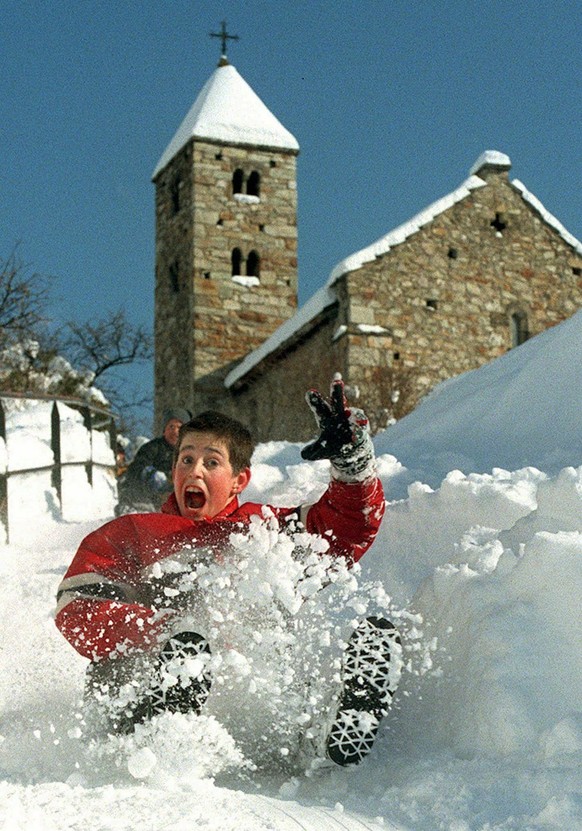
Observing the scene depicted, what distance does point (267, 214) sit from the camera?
2369 cm

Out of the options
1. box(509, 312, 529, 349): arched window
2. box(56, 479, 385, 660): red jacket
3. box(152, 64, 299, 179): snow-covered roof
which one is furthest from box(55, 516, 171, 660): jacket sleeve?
box(152, 64, 299, 179): snow-covered roof

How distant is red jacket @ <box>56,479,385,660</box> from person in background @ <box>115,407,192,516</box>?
4.40m

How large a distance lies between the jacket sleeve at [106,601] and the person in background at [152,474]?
14.8 feet

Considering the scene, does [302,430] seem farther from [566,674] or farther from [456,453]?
[566,674]

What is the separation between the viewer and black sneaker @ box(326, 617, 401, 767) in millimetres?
2814

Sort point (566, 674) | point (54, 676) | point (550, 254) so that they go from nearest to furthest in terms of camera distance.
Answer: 1. point (566, 674)
2. point (54, 676)
3. point (550, 254)

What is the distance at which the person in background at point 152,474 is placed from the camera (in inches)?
312

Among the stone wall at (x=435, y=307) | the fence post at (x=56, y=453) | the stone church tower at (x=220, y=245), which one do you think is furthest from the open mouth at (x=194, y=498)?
the stone church tower at (x=220, y=245)

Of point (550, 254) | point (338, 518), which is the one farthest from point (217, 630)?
point (550, 254)

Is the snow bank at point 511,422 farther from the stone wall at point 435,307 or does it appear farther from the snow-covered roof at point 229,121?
the snow-covered roof at point 229,121

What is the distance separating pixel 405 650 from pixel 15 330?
1343 cm

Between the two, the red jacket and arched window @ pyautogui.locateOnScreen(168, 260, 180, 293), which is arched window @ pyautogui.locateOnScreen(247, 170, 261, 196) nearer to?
arched window @ pyautogui.locateOnScreen(168, 260, 180, 293)

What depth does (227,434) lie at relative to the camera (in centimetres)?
360

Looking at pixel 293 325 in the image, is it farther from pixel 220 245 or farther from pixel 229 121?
pixel 229 121
